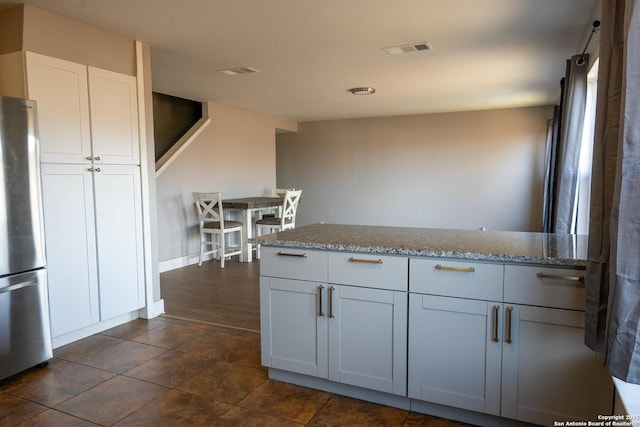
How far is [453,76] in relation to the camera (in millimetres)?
4551

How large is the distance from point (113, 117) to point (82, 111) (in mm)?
254

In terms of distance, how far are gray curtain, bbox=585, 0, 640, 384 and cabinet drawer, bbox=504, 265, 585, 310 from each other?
0.60 feet

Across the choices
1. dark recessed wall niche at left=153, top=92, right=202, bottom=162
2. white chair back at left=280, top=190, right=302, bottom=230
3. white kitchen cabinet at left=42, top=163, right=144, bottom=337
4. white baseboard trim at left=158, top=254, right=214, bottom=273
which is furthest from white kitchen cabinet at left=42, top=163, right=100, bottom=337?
white chair back at left=280, top=190, right=302, bottom=230

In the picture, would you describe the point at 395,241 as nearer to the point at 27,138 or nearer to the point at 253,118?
the point at 27,138

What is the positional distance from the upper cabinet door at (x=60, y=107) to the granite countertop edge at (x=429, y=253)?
1.50m

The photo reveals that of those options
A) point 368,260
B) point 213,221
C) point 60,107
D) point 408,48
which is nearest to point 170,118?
point 213,221

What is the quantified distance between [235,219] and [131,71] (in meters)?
3.47

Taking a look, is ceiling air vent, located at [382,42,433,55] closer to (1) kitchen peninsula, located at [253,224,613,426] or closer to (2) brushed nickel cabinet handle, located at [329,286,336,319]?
(1) kitchen peninsula, located at [253,224,613,426]

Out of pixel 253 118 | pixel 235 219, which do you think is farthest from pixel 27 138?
pixel 253 118

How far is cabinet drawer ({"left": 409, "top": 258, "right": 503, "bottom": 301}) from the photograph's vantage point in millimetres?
1920

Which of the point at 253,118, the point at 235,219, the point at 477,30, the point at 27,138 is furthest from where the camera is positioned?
the point at 253,118

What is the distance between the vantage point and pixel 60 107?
9.22 ft

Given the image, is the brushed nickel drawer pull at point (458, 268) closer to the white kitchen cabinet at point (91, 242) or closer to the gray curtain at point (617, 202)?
the gray curtain at point (617, 202)

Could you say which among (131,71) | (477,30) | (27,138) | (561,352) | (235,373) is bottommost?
(235,373)
